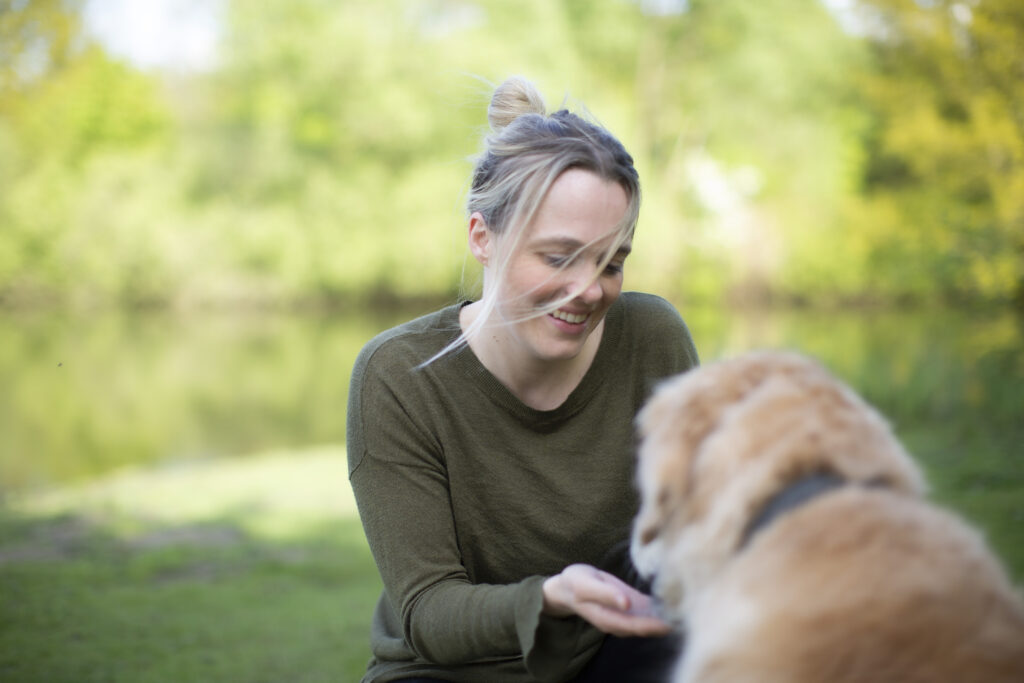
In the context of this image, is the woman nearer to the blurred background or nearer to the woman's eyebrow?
the woman's eyebrow

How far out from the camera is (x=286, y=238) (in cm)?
2197

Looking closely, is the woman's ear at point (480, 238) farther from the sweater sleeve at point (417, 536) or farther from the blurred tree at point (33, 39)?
the blurred tree at point (33, 39)

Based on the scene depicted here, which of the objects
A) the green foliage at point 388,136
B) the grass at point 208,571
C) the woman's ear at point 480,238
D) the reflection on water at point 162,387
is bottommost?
the grass at point 208,571

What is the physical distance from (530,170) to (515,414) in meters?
0.69

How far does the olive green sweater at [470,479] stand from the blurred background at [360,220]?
369 cm

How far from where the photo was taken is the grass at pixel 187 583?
415cm

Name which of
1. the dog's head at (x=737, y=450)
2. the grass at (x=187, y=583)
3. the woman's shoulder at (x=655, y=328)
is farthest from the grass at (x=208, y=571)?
the dog's head at (x=737, y=450)

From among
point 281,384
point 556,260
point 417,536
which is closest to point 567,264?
point 556,260

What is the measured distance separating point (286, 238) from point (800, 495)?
21.5 metres

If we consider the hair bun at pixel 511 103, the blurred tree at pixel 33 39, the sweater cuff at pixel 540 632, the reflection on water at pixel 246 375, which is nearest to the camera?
the sweater cuff at pixel 540 632

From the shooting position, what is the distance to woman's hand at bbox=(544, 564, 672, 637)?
182cm

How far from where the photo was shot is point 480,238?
256 cm

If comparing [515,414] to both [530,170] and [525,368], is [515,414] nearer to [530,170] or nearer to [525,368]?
[525,368]

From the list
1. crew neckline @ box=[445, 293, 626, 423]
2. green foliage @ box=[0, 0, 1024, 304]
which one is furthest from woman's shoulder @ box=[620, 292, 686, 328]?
green foliage @ box=[0, 0, 1024, 304]
